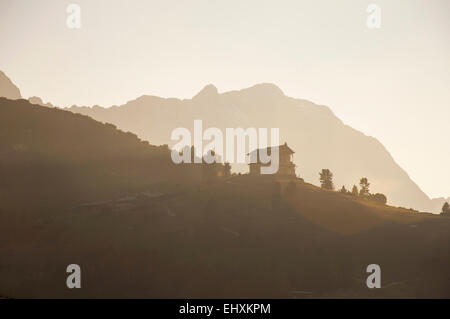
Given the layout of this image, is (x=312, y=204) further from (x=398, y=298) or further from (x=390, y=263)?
(x=398, y=298)

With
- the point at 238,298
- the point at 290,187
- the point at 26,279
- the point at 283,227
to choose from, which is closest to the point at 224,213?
the point at 283,227

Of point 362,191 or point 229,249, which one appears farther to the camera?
point 362,191

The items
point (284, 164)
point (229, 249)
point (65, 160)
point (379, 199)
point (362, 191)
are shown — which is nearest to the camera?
point (229, 249)

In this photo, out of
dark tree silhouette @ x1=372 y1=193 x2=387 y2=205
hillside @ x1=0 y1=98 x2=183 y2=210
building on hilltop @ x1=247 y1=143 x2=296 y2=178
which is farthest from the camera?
dark tree silhouette @ x1=372 y1=193 x2=387 y2=205

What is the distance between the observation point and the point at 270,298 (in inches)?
2854

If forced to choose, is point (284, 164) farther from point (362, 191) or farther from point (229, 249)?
point (229, 249)

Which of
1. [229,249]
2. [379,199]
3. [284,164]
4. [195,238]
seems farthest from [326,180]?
[229,249]

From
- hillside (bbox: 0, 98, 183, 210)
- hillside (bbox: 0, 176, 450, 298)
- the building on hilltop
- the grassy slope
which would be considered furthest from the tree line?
hillside (bbox: 0, 98, 183, 210)

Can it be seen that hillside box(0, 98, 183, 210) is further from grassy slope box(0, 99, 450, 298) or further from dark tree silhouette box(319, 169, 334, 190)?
dark tree silhouette box(319, 169, 334, 190)

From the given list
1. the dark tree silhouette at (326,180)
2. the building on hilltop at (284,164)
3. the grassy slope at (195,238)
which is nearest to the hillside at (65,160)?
the grassy slope at (195,238)

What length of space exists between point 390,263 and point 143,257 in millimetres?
44553

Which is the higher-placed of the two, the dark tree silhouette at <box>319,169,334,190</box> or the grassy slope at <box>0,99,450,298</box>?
the dark tree silhouette at <box>319,169,334,190</box>

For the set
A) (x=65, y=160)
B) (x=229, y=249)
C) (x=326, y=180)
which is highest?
(x=65, y=160)

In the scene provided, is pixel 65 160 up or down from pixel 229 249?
up
